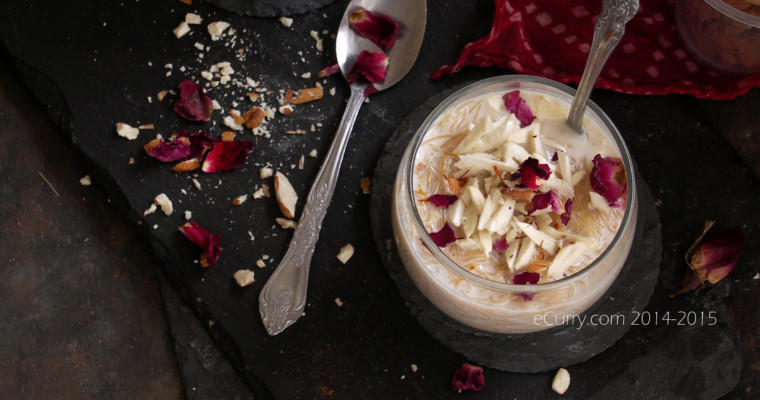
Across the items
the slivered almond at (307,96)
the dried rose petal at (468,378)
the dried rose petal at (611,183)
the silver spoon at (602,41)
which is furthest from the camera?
the slivered almond at (307,96)

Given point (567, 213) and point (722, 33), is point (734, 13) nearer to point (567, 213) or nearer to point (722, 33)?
point (722, 33)

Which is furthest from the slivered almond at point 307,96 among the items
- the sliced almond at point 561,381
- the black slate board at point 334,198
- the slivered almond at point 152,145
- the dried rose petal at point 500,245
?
the sliced almond at point 561,381

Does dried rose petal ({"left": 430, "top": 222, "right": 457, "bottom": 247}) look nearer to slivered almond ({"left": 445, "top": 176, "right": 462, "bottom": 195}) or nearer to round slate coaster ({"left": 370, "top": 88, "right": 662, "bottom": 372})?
slivered almond ({"left": 445, "top": 176, "right": 462, "bottom": 195})

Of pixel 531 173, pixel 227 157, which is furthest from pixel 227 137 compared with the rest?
pixel 531 173

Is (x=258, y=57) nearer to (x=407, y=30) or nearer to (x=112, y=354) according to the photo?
(x=407, y=30)

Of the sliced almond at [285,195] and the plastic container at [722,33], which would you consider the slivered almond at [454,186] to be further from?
the plastic container at [722,33]

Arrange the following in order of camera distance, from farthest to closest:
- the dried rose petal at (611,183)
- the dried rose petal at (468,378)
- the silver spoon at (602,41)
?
the dried rose petal at (468,378) → the dried rose petal at (611,183) → the silver spoon at (602,41)

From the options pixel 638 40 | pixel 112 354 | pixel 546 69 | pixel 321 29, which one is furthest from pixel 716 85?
pixel 112 354
